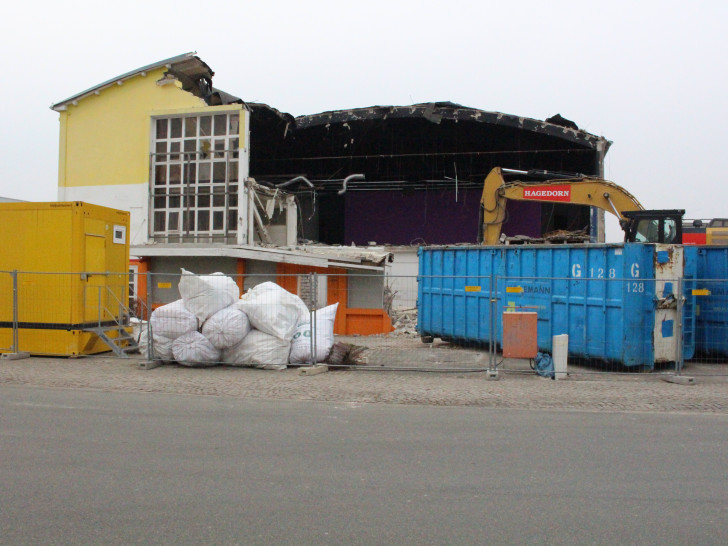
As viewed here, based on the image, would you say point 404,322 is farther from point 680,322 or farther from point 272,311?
point 680,322

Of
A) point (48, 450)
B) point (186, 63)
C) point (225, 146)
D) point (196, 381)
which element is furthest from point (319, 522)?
point (186, 63)

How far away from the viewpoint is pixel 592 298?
12.9 m

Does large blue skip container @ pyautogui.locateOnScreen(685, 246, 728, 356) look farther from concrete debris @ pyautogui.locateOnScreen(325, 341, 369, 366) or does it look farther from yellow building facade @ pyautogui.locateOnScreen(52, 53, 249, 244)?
yellow building facade @ pyautogui.locateOnScreen(52, 53, 249, 244)

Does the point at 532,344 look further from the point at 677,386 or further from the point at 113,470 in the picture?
the point at 113,470

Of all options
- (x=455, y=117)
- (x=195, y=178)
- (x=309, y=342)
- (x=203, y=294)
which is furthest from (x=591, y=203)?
(x=195, y=178)

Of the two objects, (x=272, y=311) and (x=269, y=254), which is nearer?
(x=272, y=311)

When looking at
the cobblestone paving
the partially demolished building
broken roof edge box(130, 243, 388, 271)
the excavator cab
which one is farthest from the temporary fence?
broken roof edge box(130, 243, 388, 271)

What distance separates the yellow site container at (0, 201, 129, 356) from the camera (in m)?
13.9

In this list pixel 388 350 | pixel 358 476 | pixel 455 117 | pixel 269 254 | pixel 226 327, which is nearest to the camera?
pixel 358 476

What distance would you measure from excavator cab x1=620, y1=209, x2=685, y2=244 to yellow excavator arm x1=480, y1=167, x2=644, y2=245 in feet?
2.54

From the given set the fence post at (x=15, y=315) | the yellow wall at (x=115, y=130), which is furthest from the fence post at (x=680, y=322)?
the yellow wall at (x=115, y=130)

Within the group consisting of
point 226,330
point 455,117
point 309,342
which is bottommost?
point 309,342

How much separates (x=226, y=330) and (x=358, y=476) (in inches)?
268

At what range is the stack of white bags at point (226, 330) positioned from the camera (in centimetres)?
1241
